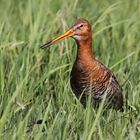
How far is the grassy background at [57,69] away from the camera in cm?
440

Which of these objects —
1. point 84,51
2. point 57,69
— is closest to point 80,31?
point 84,51

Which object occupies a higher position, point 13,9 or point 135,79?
point 13,9

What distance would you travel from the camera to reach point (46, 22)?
705cm

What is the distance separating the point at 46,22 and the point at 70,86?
144cm

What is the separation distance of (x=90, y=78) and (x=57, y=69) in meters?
0.32

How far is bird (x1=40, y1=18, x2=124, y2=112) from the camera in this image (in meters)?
5.70

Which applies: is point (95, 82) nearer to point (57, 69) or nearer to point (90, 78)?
point (90, 78)

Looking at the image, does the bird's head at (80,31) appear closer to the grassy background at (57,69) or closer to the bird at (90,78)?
the bird at (90,78)

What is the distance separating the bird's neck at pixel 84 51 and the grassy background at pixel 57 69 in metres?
0.21

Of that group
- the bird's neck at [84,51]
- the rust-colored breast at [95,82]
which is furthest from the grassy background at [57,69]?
the bird's neck at [84,51]

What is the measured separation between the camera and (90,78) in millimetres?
5719

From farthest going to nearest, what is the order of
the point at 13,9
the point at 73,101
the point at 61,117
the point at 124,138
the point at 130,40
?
the point at 13,9, the point at 130,40, the point at 73,101, the point at 61,117, the point at 124,138

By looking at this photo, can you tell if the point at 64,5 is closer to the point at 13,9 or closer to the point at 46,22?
the point at 46,22

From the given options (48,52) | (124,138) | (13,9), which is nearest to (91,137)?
(124,138)
